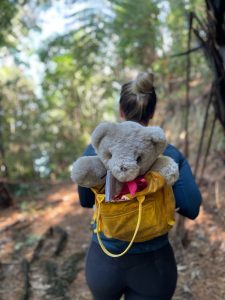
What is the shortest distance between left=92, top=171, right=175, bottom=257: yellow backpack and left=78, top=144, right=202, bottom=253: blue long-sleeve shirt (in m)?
0.04

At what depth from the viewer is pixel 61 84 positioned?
875 centimetres

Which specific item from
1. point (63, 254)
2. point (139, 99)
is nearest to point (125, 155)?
point (139, 99)

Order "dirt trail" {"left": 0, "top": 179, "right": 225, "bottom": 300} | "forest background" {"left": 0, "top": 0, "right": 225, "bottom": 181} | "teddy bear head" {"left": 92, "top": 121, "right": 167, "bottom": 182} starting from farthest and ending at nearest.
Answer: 1. "forest background" {"left": 0, "top": 0, "right": 225, "bottom": 181}
2. "dirt trail" {"left": 0, "top": 179, "right": 225, "bottom": 300}
3. "teddy bear head" {"left": 92, "top": 121, "right": 167, "bottom": 182}

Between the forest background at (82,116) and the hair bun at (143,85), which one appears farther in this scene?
the forest background at (82,116)

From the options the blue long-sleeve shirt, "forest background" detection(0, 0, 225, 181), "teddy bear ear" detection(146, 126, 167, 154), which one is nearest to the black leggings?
the blue long-sleeve shirt

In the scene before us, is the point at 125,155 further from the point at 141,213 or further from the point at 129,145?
the point at 141,213

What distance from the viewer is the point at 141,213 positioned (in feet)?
5.68

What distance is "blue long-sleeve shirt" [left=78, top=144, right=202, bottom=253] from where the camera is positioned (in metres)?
1.81

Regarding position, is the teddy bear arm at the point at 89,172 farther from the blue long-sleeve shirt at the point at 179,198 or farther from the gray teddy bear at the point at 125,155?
the blue long-sleeve shirt at the point at 179,198

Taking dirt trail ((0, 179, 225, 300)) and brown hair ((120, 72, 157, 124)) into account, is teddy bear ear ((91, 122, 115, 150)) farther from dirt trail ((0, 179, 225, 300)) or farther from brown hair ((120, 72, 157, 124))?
dirt trail ((0, 179, 225, 300))

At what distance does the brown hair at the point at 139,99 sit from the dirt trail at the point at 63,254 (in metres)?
2.12

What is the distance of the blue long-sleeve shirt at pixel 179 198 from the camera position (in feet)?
5.94

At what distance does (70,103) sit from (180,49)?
2821mm

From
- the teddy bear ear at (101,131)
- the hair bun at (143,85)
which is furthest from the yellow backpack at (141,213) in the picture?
the hair bun at (143,85)
